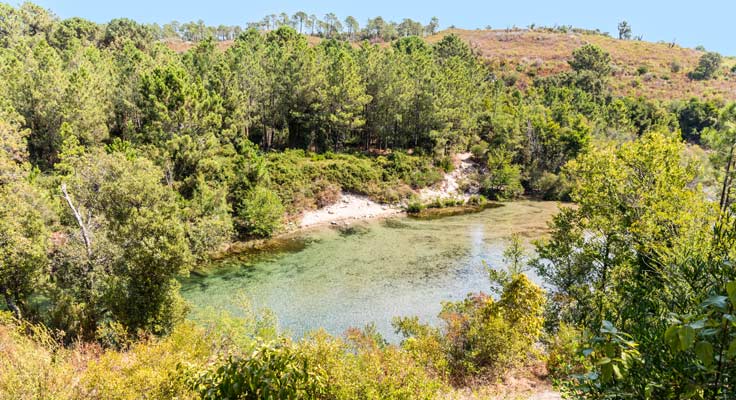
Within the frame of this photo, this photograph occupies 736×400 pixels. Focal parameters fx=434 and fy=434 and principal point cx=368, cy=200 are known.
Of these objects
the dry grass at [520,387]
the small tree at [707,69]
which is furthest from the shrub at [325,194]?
the small tree at [707,69]

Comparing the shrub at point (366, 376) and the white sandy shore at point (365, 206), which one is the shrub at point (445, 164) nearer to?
the white sandy shore at point (365, 206)

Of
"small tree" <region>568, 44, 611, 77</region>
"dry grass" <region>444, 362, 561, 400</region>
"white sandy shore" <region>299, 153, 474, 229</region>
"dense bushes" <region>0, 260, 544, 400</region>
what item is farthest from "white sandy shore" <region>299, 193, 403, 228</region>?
"small tree" <region>568, 44, 611, 77</region>

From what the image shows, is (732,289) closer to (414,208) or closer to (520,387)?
(520,387)

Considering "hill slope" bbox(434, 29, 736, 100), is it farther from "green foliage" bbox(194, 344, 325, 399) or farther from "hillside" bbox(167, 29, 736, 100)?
"green foliage" bbox(194, 344, 325, 399)

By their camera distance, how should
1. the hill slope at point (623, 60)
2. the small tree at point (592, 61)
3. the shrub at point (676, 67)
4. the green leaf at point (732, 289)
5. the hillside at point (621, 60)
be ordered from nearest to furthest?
the green leaf at point (732, 289) → the small tree at point (592, 61) → the hillside at point (621, 60) → the hill slope at point (623, 60) → the shrub at point (676, 67)

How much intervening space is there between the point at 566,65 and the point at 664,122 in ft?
158

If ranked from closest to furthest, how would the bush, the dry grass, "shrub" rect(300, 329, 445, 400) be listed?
"shrub" rect(300, 329, 445, 400), the dry grass, the bush

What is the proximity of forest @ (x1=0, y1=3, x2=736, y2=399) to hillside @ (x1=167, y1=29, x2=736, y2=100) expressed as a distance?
193 feet

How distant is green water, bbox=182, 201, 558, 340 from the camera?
2628 cm

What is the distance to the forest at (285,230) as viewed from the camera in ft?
22.2

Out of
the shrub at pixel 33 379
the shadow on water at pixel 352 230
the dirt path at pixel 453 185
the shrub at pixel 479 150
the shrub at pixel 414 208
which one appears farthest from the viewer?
the shrub at pixel 479 150

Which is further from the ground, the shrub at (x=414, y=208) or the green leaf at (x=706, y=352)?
the green leaf at (x=706, y=352)

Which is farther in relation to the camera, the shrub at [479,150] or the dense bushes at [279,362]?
the shrub at [479,150]

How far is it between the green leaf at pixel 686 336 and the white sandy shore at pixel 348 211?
146 ft
